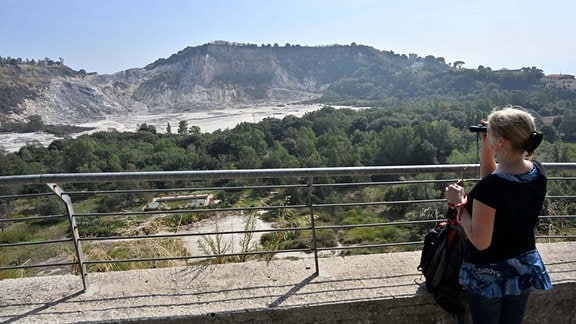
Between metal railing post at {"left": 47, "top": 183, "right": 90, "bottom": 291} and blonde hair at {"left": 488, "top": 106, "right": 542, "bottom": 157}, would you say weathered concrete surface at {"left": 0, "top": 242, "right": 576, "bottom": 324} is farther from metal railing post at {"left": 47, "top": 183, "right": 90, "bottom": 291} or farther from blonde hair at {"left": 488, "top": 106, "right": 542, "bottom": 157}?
blonde hair at {"left": 488, "top": 106, "right": 542, "bottom": 157}

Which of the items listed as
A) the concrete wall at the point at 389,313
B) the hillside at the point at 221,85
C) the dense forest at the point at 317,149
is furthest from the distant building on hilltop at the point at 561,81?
the concrete wall at the point at 389,313

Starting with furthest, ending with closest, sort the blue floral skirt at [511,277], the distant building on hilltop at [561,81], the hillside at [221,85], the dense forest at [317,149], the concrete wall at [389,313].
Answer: the hillside at [221,85], the distant building on hilltop at [561,81], the dense forest at [317,149], the concrete wall at [389,313], the blue floral skirt at [511,277]

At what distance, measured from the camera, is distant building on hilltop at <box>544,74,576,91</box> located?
110m

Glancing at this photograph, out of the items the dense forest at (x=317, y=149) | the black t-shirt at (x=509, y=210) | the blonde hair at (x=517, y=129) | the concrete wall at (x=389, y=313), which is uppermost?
the blonde hair at (x=517, y=129)

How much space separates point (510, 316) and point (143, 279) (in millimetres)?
2326

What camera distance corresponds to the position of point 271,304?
2.54m

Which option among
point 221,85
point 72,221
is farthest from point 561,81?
point 72,221

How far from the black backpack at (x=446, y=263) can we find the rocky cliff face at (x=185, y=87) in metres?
137

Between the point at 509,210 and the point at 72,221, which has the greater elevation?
the point at 509,210

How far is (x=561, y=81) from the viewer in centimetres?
11362

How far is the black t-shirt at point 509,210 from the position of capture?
1.68m

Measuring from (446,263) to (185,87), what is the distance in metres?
173

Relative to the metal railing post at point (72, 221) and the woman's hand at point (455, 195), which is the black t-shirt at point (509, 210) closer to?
the woman's hand at point (455, 195)

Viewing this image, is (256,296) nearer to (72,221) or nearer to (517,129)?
(72,221)
